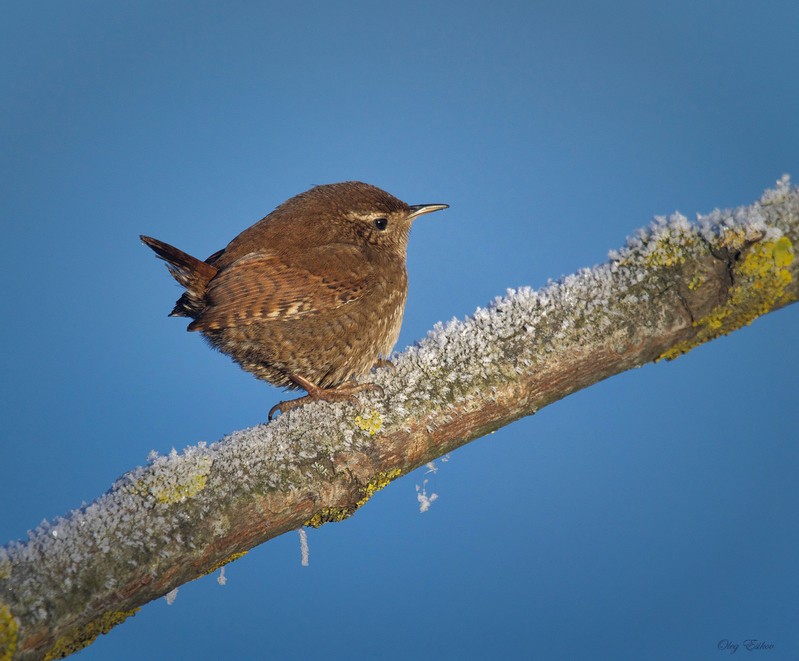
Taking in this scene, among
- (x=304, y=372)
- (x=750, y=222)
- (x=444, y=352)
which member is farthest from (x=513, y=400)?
(x=304, y=372)

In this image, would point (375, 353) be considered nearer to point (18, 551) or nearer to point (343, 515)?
point (343, 515)

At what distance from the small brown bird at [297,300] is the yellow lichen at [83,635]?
1.28 meters

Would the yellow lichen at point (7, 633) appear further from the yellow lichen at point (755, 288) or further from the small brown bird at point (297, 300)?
the yellow lichen at point (755, 288)

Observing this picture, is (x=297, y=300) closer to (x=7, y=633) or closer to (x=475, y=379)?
(x=475, y=379)

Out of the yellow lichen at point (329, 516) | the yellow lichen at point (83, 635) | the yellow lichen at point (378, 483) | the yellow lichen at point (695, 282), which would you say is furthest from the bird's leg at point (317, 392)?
the yellow lichen at point (695, 282)

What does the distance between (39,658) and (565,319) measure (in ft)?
6.52

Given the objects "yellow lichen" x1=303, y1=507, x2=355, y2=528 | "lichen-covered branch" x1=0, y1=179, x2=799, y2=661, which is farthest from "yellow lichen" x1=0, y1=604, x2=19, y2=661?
"yellow lichen" x1=303, y1=507, x2=355, y2=528

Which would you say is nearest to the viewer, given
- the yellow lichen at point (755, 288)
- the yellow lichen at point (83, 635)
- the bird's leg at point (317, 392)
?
the yellow lichen at point (83, 635)

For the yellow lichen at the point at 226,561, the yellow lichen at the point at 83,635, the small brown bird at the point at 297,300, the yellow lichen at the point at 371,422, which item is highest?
the small brown bird at the point at 297,300

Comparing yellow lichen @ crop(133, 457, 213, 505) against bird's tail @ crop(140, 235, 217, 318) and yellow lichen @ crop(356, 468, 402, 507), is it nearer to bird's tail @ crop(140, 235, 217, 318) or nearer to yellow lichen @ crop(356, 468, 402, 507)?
yellow lichen @ crop(356, 468, 402, 507)

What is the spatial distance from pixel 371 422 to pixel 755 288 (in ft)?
4.71

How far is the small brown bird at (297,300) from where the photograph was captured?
3365 millimetres

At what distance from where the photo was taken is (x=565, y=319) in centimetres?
262

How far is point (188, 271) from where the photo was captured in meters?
3.41
